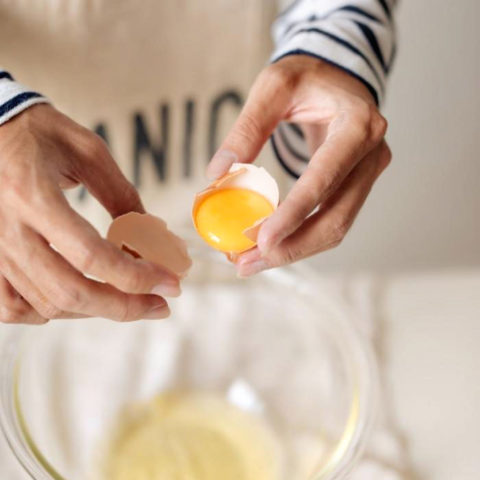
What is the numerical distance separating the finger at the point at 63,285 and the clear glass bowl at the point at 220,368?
18 centimetres

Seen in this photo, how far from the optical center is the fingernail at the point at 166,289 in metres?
0.51

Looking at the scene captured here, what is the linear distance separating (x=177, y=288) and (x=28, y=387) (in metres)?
0.27

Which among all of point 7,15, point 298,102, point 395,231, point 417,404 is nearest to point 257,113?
point 298,102

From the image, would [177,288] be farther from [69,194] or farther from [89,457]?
[69,194]

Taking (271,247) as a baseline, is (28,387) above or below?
below

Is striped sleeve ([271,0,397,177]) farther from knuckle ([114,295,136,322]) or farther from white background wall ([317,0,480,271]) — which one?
white background wall ([317,0,480,271])

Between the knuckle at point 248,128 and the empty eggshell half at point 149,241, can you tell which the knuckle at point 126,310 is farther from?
the knuckle at point 248,128

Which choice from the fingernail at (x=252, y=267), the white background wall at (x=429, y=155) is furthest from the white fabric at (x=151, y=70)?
the white background wall at (x=429, y=155)

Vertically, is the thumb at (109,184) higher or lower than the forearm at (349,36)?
lower

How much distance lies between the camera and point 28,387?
0.69m

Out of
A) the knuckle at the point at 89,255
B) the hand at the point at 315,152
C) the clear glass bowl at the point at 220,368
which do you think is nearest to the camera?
the knuckle at the point at 89,255

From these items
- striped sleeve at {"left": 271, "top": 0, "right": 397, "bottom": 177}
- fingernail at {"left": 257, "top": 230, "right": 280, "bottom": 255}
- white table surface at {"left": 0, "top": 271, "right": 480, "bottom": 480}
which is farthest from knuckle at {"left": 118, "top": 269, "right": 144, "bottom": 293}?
white table surface at {"left": 0, "top": 271, "right": 480, "bottom": 480}

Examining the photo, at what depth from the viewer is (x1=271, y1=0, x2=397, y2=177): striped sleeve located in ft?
2.28

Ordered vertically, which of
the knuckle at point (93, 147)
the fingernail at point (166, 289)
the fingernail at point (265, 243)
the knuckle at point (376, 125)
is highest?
the knuckle at point (93, 147)
